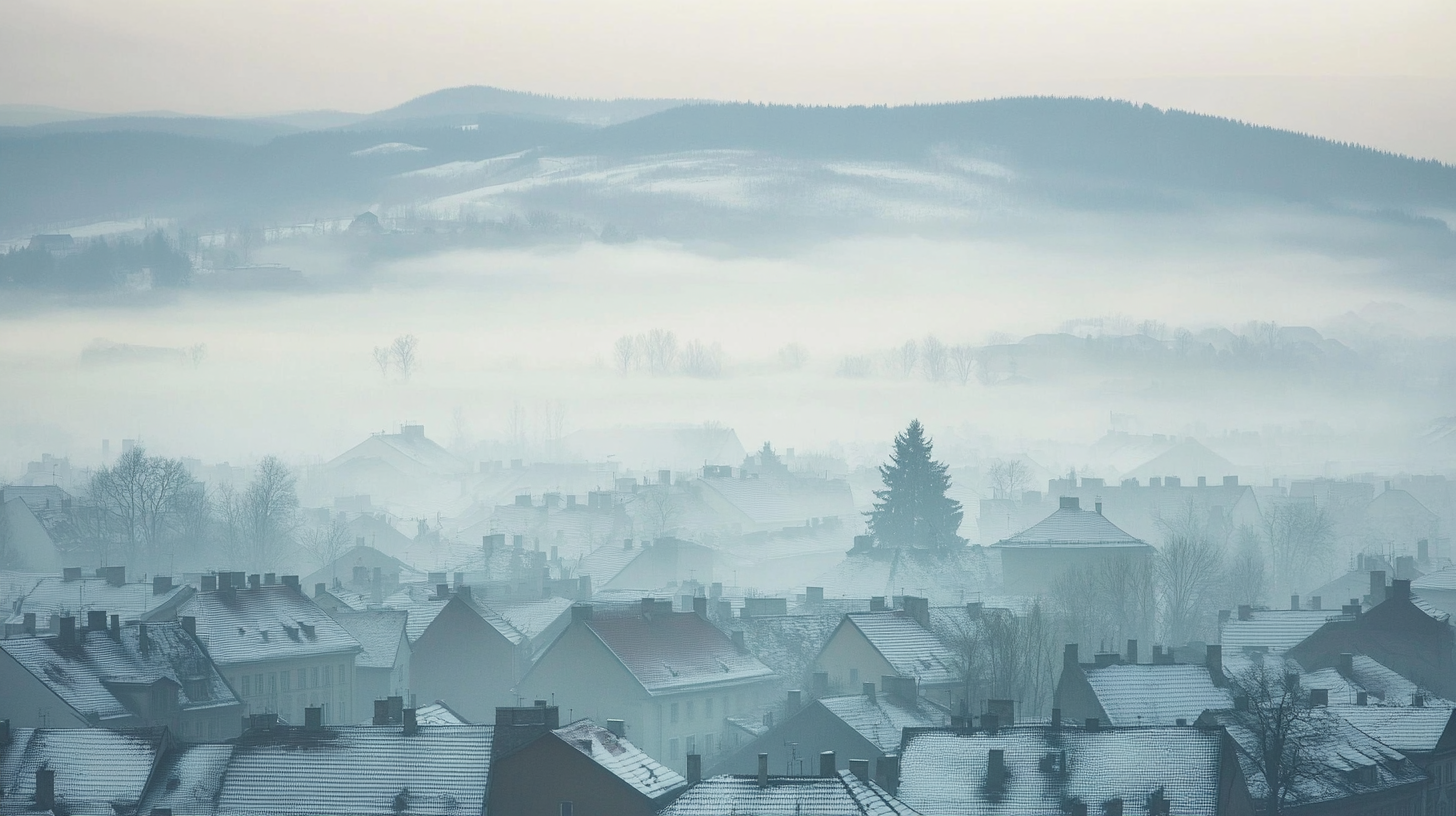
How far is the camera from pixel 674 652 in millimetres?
87938

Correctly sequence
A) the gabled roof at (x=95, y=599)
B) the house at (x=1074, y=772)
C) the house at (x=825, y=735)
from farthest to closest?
the gabled roof at (x=95, y=599)
the house at (x=825, y=735)
the house at (x=1074, y=772)

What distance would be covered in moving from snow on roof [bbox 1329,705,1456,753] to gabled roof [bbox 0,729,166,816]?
128ft

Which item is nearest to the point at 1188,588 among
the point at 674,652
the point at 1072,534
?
the point at 1072,534

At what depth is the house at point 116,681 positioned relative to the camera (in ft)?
242

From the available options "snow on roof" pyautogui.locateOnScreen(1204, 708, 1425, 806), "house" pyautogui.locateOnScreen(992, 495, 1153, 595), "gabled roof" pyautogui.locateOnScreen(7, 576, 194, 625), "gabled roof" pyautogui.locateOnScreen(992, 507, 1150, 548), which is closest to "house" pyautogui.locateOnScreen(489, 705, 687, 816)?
"snow on roof" pyautogui.locateOnScreen(1204, 708, 1425, 806)

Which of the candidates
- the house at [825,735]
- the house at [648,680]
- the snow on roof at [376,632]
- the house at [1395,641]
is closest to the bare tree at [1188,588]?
the house at [1395,641]

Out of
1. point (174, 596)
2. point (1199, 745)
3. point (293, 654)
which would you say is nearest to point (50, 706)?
point (293, 654)

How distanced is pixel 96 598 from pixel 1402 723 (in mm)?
64042

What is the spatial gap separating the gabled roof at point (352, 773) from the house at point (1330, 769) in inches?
861

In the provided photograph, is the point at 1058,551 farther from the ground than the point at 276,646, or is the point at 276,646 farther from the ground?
the point at 276,646

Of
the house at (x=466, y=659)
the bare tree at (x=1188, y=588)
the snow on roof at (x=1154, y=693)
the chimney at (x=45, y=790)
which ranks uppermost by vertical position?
the chimney at (x=45, y=790)

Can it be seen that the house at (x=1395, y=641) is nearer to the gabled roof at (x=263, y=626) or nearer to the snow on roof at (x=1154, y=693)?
the snow on roof at (x=1154, y=693)

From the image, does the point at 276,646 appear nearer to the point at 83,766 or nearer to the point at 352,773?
the point at 83,766

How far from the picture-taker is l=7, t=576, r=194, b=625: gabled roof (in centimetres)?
9494
